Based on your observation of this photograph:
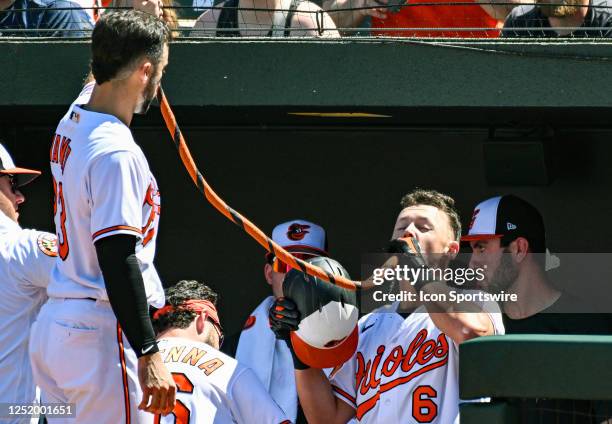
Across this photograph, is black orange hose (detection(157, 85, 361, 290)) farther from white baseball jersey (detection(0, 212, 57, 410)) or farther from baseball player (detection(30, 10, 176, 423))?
white baseball jersey (detection(0, 212, 57, 410))

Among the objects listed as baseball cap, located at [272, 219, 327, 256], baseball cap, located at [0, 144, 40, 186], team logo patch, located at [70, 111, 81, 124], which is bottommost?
baseball cap, located at [272, 219, 327, 256]

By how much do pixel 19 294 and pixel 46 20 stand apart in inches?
68.5

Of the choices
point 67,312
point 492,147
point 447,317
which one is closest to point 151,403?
point 67,312

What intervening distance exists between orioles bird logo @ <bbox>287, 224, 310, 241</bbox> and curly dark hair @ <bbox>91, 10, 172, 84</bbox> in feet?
6.11

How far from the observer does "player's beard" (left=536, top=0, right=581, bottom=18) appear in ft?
16.6

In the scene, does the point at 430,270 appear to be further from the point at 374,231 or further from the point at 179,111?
the point at 374,231

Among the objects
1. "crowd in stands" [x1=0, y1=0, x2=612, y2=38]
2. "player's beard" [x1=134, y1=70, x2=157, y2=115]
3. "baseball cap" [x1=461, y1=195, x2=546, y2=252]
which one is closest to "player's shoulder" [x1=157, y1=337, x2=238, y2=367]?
"player's beard" [x1=134, y1=70, x2=157, y2=115]

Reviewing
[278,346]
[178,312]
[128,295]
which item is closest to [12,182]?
[178,312]

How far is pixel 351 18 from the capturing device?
5.59 m

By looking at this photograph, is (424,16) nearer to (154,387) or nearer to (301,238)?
(301,238)

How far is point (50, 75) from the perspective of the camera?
5227mm

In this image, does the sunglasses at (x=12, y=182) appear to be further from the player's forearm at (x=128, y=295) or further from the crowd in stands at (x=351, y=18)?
the player's forearm at (x=128, y=295)

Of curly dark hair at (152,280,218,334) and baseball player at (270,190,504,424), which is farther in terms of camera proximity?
curly dark hair at (152,280,218,334)

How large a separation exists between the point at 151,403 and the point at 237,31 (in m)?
2.83
